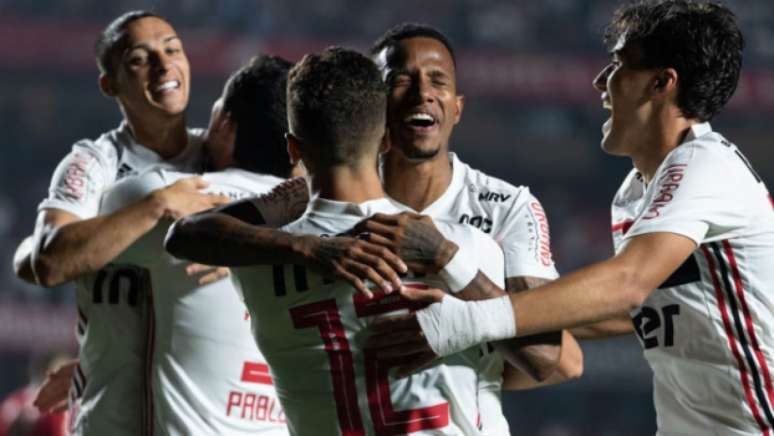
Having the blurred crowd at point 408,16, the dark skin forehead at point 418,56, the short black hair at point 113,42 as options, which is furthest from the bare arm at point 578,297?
the blurred crowd at point 408,16

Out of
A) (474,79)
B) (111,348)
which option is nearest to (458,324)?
(111,348)

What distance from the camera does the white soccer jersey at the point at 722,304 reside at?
10.3ft

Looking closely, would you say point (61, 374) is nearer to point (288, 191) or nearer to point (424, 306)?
point (288, 191)

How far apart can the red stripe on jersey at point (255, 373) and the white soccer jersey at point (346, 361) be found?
1.02m

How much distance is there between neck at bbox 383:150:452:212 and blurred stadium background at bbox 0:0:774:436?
42.4 ft

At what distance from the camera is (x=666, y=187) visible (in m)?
3.08

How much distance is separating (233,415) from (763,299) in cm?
172

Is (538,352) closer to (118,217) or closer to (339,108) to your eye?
(339,108)

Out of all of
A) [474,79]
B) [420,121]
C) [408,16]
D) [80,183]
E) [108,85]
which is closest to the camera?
[420,121]

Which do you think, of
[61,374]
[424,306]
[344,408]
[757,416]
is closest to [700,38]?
[757,416]

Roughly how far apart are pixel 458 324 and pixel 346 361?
0.96ft

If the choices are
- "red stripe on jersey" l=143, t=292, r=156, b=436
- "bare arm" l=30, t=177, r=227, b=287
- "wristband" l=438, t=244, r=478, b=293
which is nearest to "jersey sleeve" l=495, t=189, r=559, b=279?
"wristband" l=438, t=244, r=478, b=293

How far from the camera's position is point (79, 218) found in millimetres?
3998

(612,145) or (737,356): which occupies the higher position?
(612,145)
